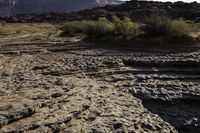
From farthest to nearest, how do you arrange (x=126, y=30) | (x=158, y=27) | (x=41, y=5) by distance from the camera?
(x=41, y=5) → (x=126, y=30) → (x=158, y=27)

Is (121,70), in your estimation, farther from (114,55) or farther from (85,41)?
(85,41)

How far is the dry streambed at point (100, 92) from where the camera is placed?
11700 millimetres

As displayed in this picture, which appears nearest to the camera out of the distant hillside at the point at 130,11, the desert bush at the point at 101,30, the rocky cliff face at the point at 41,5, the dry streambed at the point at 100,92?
the dry streambed at the point at 100,92

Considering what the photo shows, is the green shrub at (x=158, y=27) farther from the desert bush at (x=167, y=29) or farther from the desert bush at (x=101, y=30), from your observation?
the desert bush at (x=101, y=30)

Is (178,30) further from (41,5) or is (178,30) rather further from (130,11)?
(41,5)

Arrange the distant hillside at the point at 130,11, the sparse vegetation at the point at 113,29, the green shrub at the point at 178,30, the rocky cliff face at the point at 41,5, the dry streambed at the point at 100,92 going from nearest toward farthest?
the dry streambed at the point at 100,92 < the green shrub at the point at 178,30 < the sparse vegetation at the point at 113,29 < the distant hillside at the point at 130,11 < the rocky cliff face at the point at 41,5

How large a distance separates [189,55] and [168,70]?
10.7ft

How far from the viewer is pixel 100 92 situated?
1515 cm

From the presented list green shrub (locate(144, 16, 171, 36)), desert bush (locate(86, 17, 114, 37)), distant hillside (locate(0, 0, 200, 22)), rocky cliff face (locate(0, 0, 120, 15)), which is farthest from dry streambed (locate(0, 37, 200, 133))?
rocky cliff face (locate(0, 0, 120, 15))

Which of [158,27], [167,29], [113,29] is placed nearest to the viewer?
[167,29]

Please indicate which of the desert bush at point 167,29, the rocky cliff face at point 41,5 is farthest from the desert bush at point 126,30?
the rocky cliff face at point 41,5

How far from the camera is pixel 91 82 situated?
16.6 m

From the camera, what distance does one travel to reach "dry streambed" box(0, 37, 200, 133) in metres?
11.7

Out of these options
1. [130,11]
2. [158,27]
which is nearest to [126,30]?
[158,27]
